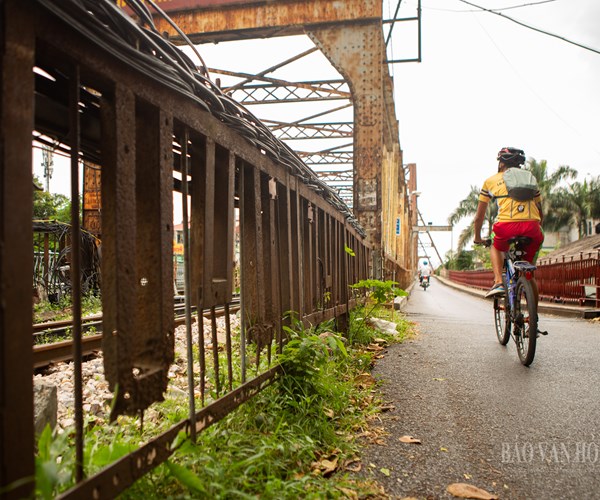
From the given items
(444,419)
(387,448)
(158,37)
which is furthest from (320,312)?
(158,37)

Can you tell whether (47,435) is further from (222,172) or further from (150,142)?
(222,172)

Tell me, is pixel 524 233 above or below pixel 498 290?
above

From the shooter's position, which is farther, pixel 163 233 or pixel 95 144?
pixel 95 144

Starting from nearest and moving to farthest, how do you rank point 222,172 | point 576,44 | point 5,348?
point 5,348, point 222,172, point 576,44

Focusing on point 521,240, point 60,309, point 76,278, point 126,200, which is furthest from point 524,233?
point 60,309

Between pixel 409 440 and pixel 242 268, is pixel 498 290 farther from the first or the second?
pixel 242 268

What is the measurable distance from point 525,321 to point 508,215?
1.06 m

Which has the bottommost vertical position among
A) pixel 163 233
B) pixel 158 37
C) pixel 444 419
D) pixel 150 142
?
pixel 444 419

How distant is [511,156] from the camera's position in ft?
16.8

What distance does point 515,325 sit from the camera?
4695 mm

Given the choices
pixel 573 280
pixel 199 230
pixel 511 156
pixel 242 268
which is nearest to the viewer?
pixel 199 230

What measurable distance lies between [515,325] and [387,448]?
9.12 feet

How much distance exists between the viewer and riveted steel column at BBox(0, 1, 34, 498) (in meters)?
1.06

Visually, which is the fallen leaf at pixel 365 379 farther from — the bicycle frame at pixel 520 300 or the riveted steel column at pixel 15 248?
the riveted steel column at pixel 15 248
